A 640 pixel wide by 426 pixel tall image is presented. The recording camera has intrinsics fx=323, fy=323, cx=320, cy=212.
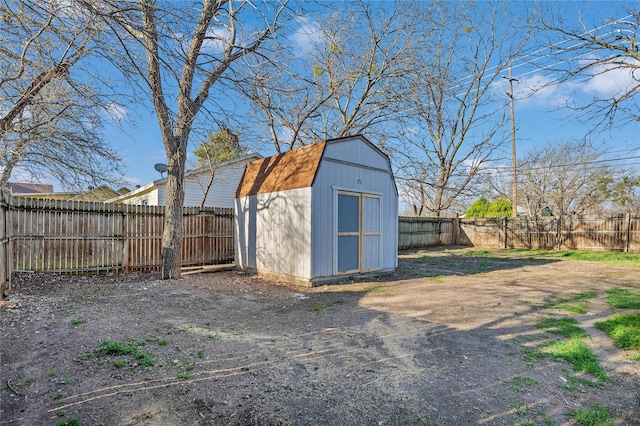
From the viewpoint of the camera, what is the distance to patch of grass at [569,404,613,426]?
2141mm

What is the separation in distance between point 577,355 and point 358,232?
4.80 meters

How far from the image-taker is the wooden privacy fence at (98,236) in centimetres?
673

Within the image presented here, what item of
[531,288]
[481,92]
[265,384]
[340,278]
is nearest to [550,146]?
[481,92]

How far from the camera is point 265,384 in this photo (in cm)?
251

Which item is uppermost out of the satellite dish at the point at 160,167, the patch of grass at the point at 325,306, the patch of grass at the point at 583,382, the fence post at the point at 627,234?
the satellite dish at the point at 160,167

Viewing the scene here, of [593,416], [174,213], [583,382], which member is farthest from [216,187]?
[593,416]

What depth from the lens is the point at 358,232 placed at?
298 inches

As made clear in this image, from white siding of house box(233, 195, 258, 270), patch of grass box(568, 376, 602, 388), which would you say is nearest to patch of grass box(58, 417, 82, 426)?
patch of grass box(568, 376, 602, 388)

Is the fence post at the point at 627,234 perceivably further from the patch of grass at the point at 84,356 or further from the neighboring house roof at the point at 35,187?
the neighboring house roof at the point at 35,187

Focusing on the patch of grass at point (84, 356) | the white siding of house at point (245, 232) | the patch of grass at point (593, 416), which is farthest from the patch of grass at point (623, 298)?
the white siding of house at point (245, 232)

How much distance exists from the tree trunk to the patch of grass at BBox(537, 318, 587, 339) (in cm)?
705

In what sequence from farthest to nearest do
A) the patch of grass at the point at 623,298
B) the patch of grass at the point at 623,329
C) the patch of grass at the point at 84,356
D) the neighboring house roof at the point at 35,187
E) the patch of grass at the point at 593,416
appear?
the neighboring house roof at the point at 35,187 → the patch of grass at the point at 623,298 → the patch of grass at the point at 623,329 → the patch of grass at the point at 84,356 → the patch of grass at the point at 593,416

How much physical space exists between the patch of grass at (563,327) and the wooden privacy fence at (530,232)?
37.6 ft

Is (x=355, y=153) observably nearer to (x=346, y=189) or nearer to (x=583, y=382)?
(x=346, y=189)
